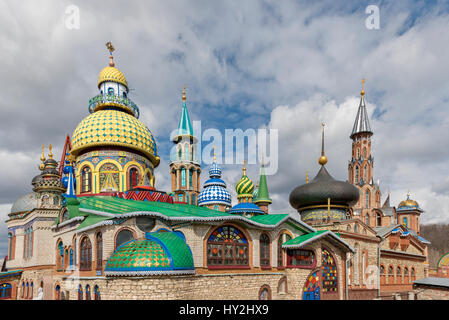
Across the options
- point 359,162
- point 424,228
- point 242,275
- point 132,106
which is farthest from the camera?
point 424,228

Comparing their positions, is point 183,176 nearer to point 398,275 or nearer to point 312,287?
point 312,287

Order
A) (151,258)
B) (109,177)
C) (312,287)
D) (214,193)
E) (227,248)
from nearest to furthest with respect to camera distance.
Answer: (151,258)
(227,248)
(312,287)
(109,177)
(214,193)

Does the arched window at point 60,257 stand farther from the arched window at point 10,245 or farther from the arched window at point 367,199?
the arched window at point 367,199

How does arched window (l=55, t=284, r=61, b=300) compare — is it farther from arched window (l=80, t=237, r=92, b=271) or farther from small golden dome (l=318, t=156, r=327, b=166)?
small golden dome (l=318, t=156, r=327, b=166)

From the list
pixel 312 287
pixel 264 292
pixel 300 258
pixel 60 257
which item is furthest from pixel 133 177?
pixel 312 287

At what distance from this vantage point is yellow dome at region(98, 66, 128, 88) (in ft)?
90.3

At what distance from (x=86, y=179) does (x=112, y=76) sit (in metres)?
9.72

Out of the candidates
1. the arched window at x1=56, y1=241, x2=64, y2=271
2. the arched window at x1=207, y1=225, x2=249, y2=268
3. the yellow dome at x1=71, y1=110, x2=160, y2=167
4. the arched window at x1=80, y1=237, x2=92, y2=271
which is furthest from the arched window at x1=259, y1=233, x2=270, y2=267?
the yellow dome at x1=71, y1=110, x2=160, y2=167

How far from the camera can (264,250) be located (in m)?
17.9

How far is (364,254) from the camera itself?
23.1 meters

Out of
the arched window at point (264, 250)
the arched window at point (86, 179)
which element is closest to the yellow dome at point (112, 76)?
the arched window at point (86, 179)

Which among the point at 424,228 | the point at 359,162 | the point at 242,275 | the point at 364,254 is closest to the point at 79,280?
the point at 242,275
